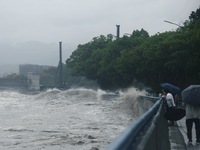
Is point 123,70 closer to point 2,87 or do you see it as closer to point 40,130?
point 40,130

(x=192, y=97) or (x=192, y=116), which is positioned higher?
(x=192, y=97)

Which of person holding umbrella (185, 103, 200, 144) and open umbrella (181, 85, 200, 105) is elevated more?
open umbrella (181, 85, 200, 105)

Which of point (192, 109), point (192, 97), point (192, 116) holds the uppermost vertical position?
point (192, 97)

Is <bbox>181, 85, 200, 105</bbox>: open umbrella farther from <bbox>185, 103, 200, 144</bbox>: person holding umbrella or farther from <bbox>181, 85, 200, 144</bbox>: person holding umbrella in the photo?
<bbox>185, 103, 200, 144</bbox>: person holding umbrella

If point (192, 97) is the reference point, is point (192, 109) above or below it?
below

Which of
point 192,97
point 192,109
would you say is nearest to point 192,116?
point 192,109

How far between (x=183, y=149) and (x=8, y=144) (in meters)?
10.1

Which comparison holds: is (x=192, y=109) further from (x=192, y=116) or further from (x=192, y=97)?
(x=192, y=97)

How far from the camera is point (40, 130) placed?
84.4 feet

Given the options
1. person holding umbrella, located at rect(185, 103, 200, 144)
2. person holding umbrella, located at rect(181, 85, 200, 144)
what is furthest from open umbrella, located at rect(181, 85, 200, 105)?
person holding umbrella, located at rect(185, 103, 200, 144)

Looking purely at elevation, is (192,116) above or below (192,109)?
below

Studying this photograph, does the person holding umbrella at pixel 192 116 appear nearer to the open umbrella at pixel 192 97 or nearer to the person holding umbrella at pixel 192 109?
the person holding umbrella at pixel 192 109

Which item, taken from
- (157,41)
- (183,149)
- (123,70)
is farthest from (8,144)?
(123,70)

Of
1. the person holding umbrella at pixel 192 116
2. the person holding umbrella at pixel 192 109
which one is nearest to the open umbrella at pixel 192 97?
the person holding umbrella at pixel 192 109
